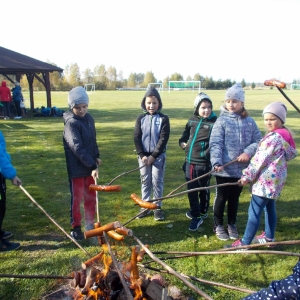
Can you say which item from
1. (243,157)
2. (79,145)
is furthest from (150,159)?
(243,157)

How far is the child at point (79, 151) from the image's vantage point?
3938 mm

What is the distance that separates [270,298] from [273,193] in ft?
5.69

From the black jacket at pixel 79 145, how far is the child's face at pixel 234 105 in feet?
5.65

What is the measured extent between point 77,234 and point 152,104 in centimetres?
196

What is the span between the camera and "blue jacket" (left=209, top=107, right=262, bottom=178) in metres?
3.98

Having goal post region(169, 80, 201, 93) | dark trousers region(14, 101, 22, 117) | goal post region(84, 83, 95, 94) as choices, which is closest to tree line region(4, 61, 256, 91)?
goal post region(84, 83, 95, 94)

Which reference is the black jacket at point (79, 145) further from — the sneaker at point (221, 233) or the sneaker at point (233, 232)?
the sneaker at point (233, 232)

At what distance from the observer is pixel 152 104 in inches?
178

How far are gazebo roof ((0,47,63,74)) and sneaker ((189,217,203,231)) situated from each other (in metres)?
15.5

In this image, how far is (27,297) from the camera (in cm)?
308

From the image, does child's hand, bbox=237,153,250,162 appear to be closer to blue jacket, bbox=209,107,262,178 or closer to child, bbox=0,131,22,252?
blue jacket, bbox=209,107,262,178

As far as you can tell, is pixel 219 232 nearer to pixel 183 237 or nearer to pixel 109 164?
pixel 183 237

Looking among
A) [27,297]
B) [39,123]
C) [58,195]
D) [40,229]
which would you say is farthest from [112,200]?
[39,123]

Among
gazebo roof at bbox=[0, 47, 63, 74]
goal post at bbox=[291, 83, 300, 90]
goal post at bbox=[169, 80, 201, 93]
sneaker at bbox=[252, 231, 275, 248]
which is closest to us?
sneaker at bbox=[252, 231, 275, 248]
